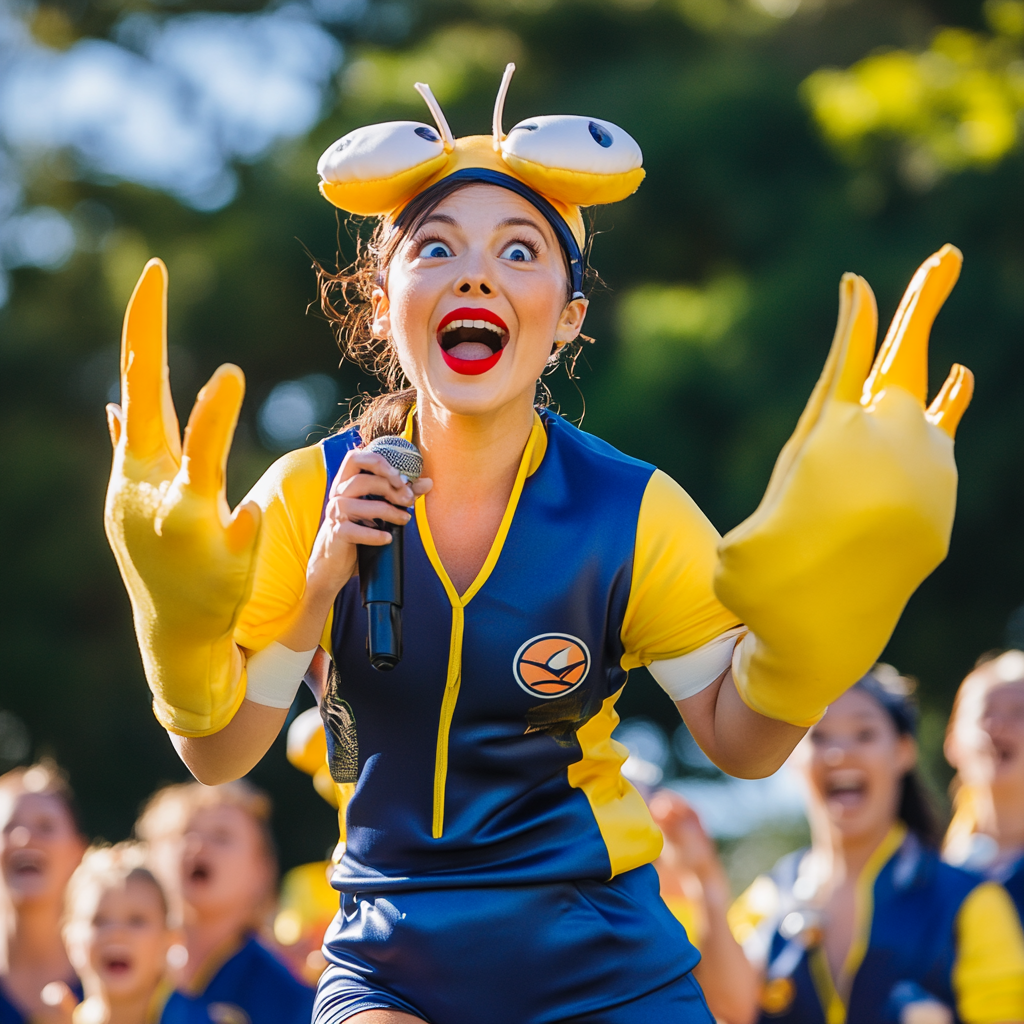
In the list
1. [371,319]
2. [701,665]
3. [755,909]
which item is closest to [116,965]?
[755,909]

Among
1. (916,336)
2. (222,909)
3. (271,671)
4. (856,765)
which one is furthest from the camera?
(222,909)

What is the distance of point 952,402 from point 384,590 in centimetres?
87

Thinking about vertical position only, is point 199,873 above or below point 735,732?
below

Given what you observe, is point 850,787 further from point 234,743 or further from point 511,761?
point 234,743

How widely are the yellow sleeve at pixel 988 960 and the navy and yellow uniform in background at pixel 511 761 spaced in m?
2.03

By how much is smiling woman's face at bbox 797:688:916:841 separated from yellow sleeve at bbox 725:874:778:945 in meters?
0.37

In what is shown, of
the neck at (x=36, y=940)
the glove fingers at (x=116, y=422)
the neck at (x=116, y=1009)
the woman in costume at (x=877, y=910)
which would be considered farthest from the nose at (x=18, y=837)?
the glove fingers at (x=116, y=422)

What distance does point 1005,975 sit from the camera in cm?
407

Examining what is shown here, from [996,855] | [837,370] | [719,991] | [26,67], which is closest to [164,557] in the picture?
[837,370]

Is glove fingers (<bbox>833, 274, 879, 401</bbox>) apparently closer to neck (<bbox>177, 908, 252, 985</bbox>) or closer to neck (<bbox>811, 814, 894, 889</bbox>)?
neck (<bbox>811, 814, 894, 889</bbox>)

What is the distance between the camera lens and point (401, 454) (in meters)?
2.34

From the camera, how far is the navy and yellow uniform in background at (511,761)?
7.36ft

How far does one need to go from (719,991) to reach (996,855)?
124 cm

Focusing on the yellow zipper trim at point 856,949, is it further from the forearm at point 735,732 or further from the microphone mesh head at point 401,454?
the microphone mesh head at point 401,454
